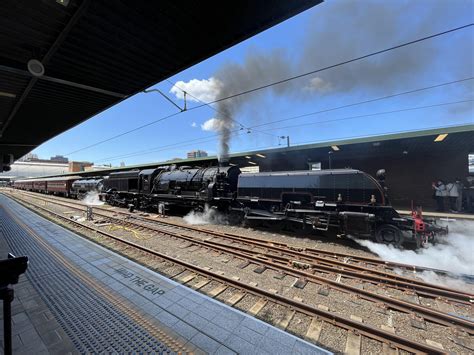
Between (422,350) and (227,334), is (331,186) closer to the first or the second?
(422,350)

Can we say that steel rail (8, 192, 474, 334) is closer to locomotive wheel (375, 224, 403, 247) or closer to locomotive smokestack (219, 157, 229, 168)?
locomotive wheel (375, 224, 403, 247)

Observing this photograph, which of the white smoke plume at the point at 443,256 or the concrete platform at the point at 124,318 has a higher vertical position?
the concrete platform at the point at 124,318

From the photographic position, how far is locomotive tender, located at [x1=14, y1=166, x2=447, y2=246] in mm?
7551

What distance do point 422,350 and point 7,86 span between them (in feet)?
34.1

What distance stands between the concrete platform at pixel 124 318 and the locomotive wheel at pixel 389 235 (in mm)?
6239

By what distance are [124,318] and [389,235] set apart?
318 inches

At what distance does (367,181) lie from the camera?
7.89 m

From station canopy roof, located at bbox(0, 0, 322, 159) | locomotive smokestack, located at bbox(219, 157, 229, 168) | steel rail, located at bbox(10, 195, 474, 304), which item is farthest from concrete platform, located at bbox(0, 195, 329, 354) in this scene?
locomotive smokestack, located at bbox(219, 157, 229, 168)

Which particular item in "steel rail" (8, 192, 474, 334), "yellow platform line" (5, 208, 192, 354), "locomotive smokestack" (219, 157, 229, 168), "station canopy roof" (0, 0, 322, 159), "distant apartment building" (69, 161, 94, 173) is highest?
"distant apartment building" (69, 161, 94, 173)

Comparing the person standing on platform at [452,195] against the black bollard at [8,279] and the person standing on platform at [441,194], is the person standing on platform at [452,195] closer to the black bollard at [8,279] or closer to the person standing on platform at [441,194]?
the person standing on platform at [441,194]

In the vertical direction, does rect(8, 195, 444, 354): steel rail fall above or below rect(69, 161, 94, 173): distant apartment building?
below

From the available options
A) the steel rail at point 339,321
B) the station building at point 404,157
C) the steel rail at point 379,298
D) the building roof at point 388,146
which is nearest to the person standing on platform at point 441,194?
the station building at point 404,157

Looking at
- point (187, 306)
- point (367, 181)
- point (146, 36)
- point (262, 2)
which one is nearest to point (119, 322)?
point (187, 306)

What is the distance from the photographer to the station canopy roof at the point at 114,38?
3.33m
